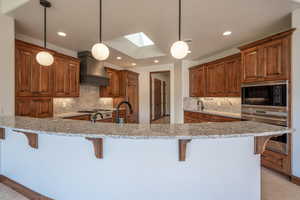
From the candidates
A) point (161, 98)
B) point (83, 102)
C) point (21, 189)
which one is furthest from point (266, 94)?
point (161, 98)

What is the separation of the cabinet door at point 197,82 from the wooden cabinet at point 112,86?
8.89ft

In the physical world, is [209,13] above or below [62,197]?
above

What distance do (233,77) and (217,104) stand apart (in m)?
1.16

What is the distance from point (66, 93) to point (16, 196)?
232 centimetres

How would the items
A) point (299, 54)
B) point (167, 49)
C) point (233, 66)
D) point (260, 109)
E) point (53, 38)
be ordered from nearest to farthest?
point (299, 54) < point (260, 109) < point (53, 38) < point (233, 66) < point (167, 49)

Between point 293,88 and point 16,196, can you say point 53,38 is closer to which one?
point 16,196

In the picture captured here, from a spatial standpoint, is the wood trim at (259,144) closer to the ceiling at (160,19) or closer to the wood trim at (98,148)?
the wood trim at (98,148)

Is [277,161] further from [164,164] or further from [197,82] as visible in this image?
[197,82]

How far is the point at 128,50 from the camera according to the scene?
4457 millimetres

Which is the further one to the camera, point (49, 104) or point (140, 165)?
point (49, 104)

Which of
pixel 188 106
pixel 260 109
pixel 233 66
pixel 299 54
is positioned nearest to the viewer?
pixel 299 54

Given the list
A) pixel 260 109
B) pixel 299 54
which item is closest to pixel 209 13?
pixel 299 54

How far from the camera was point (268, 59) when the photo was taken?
98.0 inches

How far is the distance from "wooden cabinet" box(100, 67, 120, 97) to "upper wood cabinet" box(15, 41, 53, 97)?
194cm
